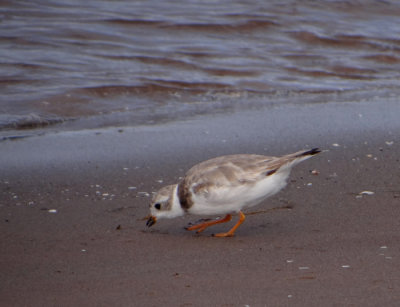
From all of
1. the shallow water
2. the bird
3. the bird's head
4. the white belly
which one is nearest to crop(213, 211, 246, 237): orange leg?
the bird

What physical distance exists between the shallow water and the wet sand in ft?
4.55


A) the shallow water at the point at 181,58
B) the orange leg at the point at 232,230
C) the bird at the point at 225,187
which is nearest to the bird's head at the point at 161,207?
the bird at the point at 225,187

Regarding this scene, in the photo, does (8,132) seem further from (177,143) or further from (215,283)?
(215,283)

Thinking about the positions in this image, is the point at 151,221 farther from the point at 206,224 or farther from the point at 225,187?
the point at 225,187

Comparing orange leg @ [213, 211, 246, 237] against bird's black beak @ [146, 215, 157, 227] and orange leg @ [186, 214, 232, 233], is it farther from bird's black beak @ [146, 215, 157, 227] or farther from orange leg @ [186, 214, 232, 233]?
bird's black beak @ [146, 215, 157, 227]

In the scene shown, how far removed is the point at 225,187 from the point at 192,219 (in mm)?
744

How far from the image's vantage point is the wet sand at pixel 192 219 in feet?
12.4

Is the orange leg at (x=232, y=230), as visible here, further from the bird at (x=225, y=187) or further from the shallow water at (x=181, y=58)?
the shallow water at (x=181, y=58)

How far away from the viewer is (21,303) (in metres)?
3.64

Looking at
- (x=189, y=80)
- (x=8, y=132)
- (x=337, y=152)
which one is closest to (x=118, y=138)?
(x=8, y=132)

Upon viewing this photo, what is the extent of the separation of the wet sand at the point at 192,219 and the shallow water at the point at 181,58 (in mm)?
1386

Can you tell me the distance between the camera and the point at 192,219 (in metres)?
5.56

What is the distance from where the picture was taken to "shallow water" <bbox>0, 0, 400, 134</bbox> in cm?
933

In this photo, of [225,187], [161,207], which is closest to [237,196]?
[225,187]
